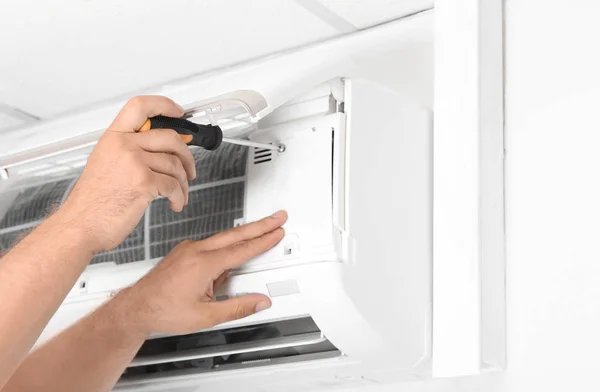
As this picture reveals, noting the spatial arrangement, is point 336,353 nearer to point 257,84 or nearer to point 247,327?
point 247,327

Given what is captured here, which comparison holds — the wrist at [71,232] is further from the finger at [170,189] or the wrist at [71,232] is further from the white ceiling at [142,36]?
the white ceiling at [142,36]

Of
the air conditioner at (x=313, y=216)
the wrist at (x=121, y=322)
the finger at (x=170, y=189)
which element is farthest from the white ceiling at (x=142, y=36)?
the wrist at (x=121, y=322)

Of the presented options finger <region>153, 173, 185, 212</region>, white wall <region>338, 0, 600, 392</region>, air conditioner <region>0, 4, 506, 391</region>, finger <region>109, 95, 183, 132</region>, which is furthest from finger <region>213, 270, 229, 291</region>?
white wall <region>338, 0, 600, 392</region>

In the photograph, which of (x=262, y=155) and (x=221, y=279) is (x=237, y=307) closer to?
(x=221, y=279)

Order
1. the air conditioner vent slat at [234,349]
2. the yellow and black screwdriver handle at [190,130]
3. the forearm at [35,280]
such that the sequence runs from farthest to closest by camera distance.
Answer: the air conditioner vent slat at [234,349]
the yellow and black screwdriver handle at [190,130]
the forearm at [35,280]

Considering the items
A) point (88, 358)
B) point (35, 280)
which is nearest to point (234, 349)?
point (88, 358)

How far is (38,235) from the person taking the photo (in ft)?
3.82

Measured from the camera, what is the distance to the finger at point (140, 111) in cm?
118

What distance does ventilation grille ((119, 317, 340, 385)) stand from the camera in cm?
131

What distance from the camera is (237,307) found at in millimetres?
1236

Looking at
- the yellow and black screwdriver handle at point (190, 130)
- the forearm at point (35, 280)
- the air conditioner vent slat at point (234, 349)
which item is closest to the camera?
the forearm at point (35, 280)

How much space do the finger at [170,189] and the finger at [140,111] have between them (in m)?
0.07
